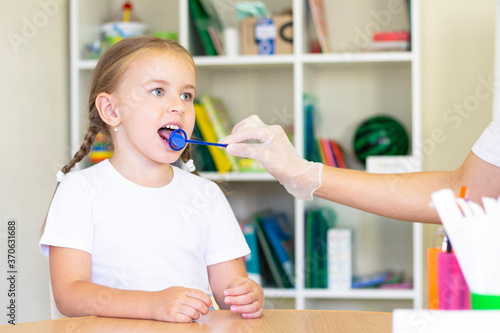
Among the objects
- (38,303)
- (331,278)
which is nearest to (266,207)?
(331,278)

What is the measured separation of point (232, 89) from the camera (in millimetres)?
2541

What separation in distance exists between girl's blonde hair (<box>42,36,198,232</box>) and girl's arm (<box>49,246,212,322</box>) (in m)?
0.27

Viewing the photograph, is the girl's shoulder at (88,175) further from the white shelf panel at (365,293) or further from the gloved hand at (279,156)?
the white shelf panel at (365,293)

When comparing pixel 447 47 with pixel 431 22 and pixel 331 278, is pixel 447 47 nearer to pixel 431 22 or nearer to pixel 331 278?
pixel 431 22

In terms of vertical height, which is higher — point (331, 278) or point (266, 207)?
point (266, 207)

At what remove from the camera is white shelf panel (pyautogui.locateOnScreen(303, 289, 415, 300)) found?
214 centimetres

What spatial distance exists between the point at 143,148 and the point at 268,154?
0.91 ft

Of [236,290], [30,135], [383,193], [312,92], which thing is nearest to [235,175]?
[312,92]

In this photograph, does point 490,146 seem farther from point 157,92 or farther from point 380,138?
point 380,138

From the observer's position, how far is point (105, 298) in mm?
1033

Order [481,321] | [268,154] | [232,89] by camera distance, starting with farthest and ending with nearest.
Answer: [232,89] → [268,154] → [481,321]

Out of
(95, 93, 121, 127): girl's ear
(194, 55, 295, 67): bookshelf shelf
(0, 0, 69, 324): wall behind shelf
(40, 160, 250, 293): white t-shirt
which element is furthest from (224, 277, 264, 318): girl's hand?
(194, 55, 295, 67): bookshelf shelf

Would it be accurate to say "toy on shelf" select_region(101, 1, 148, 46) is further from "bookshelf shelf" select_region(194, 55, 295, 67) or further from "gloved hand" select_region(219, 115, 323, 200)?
"gloved hand" select_region(219, 115, 323, 200)

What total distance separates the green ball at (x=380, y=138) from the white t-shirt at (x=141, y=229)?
3.47ft
